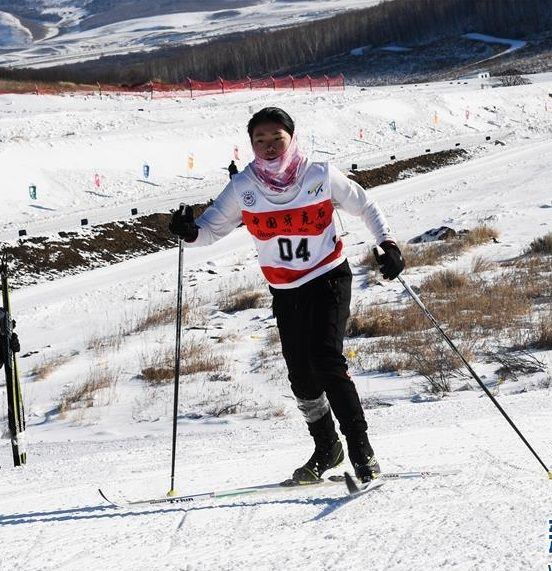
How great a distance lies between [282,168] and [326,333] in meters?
0.83

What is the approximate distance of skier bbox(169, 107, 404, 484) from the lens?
4.30m

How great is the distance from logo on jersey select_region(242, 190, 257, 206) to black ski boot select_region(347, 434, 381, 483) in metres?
1.28

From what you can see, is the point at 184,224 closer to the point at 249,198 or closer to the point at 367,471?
the point at 249,198

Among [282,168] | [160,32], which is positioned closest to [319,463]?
[282,168]

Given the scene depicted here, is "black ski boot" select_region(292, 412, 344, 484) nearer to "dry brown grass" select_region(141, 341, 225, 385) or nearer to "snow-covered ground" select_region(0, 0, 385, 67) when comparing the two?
"dry brown grass" select_region(141, 341, 225, 385)

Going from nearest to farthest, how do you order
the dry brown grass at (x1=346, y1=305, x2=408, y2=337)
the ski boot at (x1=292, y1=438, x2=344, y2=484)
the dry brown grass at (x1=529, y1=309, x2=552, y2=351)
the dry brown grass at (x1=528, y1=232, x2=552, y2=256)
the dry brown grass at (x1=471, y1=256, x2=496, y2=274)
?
1. the ski boot at (x1=292, y1=438, x2=344, y2=484)
2. the dry brown grass at (x1=529, y1=309, x2=552, y2=351)
3. the dry brown grass at (x1=346, y1=305, x2=408, y2=337)
4. the dry brown grass at (x1=471, y1=256, x2=496, y2=274)
5. the dry brown grass at (x1=528, y1=232, x2=552, y2=256)

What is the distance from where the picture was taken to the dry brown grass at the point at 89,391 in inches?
336

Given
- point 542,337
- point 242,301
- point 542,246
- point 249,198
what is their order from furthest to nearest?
point 542,246 < point 242,301 < point 542,337 < point 249,198

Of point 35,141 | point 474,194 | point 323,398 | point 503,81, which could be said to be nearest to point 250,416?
point 323,398

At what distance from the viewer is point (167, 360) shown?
9891 mm

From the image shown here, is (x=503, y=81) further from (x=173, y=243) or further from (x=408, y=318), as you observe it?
(x=408, y=318)

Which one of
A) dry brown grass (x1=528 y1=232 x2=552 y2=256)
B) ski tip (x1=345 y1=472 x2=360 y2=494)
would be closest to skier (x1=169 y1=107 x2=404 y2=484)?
ski tip (x1=345 y1=472 x2=360 y2=494)

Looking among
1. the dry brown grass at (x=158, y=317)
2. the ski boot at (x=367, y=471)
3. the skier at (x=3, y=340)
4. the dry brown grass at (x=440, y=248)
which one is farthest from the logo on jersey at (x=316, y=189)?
the dry brown grass at (x=440, y=248)

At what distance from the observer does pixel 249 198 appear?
443 cm
